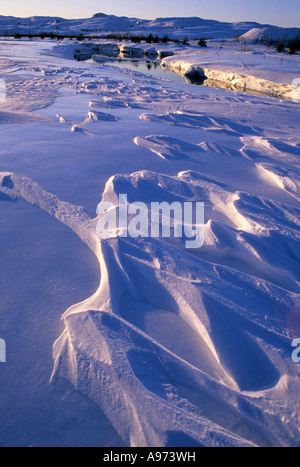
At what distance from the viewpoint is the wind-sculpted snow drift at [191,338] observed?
848mm

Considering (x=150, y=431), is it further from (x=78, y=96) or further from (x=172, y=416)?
(x=78, y=96)

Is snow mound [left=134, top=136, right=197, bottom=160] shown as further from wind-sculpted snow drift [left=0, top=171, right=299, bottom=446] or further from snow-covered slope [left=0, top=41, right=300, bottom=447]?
wind-sculpted snow drift [left=0, top=171, right=299, bottom=446]

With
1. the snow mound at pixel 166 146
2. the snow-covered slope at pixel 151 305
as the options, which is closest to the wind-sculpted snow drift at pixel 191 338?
the snow-covered slope at pixel 151 305

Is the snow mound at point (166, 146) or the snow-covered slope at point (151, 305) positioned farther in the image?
the snow mound at point (166, 146)

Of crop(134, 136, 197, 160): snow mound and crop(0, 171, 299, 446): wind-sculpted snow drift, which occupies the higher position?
crop(134, 136, 197, 160): snow mound

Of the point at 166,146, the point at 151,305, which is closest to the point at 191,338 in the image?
the point at 151,305

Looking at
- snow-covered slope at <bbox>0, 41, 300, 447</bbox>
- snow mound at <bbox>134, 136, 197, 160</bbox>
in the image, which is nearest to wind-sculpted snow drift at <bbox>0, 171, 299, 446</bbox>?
snow-covered slope at <bbox>0, 41, 300, 447</bbox>

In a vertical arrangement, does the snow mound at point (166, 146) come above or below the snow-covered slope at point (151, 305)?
above

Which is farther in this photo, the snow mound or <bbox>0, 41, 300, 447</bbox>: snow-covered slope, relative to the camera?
the snow mound

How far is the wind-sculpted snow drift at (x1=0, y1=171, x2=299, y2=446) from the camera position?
85 cm

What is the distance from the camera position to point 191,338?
3.59 ft

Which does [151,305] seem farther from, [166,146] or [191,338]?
[166,146]

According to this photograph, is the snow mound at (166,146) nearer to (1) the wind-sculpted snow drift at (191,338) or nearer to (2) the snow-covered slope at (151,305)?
(2) the snow-covered slope at (151,305)
